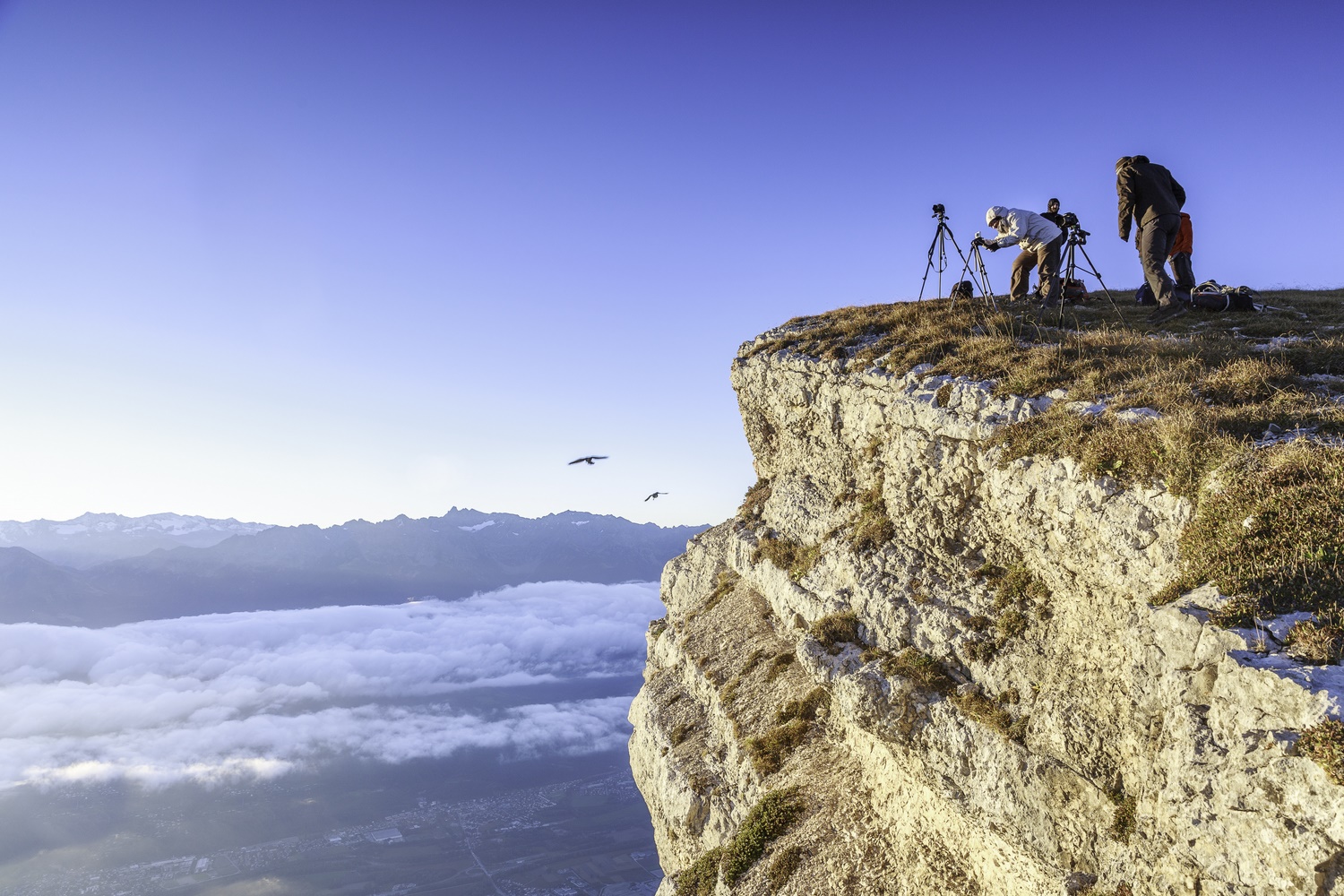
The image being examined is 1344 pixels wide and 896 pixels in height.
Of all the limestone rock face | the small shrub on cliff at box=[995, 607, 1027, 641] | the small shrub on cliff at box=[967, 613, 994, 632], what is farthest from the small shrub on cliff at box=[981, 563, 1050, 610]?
the small shrub on cliff at box=[967, 613, 994, 632]

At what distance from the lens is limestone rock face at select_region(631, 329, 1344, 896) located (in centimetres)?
757

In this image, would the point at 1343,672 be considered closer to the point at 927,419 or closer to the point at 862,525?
the point at 927,419

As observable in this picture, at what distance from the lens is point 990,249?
2316cm

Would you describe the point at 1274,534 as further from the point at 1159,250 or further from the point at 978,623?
the point at 1159,250

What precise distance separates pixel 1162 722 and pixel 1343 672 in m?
3.19

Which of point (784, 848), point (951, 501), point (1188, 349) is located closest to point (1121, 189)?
point (1188, 349)

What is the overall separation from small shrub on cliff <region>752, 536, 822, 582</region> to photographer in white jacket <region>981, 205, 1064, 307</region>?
11886 mm

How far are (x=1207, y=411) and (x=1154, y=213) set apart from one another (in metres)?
12.4

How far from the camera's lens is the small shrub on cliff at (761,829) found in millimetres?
16562

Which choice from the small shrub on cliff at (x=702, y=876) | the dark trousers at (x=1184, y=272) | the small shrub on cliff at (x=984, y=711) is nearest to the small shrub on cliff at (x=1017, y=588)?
the small shrub on cliff at (x=984, y=711)

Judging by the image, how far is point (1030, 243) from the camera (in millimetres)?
24375

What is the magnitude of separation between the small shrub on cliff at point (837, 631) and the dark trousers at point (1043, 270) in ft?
47.2

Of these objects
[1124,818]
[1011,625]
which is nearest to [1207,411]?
[1011,625]

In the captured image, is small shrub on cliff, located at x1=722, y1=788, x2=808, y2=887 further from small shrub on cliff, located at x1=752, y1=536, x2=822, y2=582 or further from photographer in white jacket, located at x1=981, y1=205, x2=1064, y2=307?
photographer in white jacket, located at x1=981, y1=205, x2=1064, y2=307
